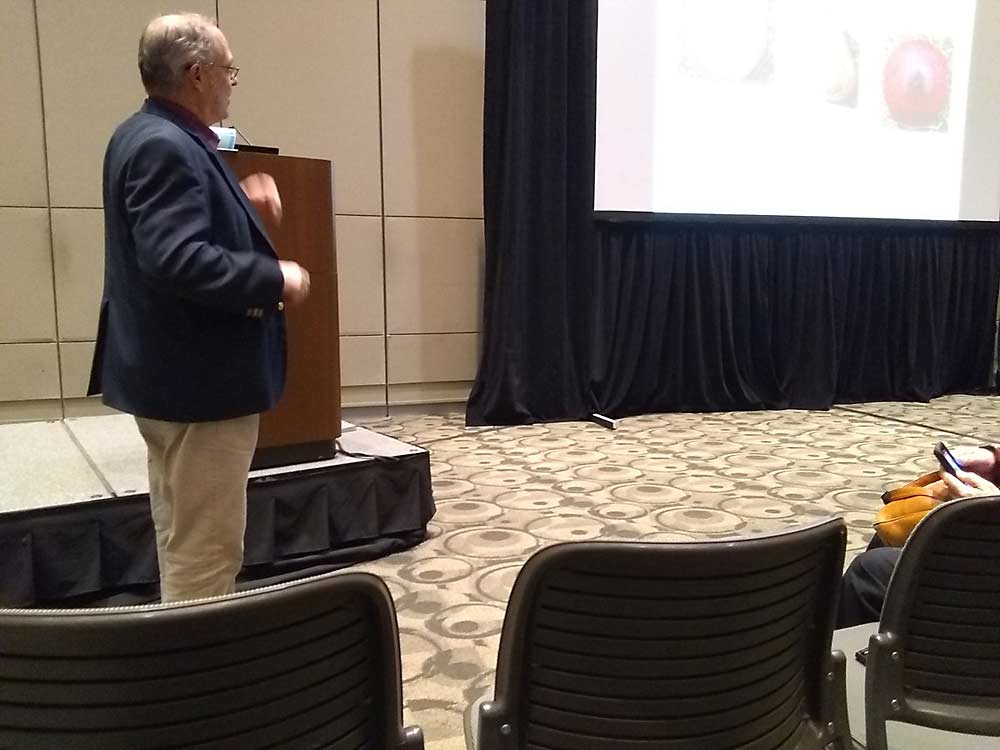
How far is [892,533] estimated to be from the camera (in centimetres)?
146

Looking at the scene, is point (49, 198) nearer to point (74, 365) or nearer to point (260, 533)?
point (74, 365)

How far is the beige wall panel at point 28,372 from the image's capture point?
12.0 feet

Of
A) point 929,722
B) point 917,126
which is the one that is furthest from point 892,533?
point 917,126

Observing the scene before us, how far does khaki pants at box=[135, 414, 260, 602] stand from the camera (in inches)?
57.3

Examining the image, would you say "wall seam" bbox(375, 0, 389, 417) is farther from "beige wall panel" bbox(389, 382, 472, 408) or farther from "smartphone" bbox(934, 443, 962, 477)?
"smartphone" bbox(934, 443, 962, 477)

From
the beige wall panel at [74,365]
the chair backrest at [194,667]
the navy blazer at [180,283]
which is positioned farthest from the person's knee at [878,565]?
the beige wall panel at [74,365]

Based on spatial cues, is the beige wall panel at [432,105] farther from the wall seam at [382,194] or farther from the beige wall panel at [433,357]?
the beige wall panel at [433,357]

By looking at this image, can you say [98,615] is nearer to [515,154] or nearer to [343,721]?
[343,721]

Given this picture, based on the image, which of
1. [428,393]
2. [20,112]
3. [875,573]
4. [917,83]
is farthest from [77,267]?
[917,83]

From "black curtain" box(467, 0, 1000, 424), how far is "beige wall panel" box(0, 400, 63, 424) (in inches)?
80.8

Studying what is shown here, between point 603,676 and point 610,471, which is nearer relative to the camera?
point 603,676

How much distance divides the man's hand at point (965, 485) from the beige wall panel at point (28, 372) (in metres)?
3.72

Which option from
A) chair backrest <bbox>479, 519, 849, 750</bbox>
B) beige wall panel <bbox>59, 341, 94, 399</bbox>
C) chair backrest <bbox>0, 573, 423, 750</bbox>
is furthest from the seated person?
beige wall panel <bbox>59, 341, 94, 399</bbox>

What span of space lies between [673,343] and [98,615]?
4421 millimetres
